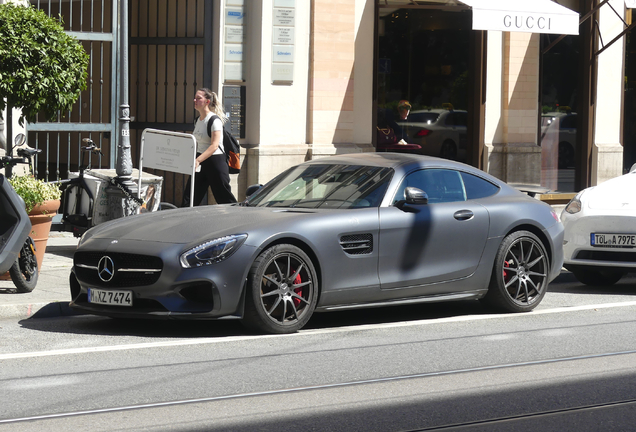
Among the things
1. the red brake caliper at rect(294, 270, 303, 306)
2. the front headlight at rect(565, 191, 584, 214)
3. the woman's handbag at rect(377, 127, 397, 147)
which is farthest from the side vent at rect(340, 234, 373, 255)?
the woman's handbag at rect(377, 127, 397, 147)

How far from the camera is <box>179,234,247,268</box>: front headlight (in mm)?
6996

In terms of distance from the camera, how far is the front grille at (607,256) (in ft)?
33.0

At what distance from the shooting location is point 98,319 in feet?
26.6

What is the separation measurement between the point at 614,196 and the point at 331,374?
17.3 feet

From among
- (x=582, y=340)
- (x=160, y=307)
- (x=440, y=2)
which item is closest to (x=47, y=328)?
(x=160, y=307)

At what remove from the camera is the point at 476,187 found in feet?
28.3

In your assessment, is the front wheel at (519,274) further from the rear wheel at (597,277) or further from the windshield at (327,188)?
the rear wheel at (597,277)

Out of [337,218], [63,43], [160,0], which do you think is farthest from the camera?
[160,0]

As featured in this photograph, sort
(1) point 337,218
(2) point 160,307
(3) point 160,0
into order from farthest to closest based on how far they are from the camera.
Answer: (3) point 160,0 → (1) point 337,218 → (2) point 160,307

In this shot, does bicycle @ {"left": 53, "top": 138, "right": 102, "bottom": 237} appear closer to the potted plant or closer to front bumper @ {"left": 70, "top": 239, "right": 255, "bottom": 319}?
the potted plant

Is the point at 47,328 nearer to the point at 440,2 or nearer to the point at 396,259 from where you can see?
the point at 396,259

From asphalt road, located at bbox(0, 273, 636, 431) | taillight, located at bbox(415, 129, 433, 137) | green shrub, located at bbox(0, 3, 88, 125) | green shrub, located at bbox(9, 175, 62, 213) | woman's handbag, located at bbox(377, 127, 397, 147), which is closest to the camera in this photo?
asphalt road, located at bbox(0, 273, 636, 431)

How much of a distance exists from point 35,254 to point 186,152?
2323 mm

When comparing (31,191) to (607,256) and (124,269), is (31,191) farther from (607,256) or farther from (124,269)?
(607,256)
